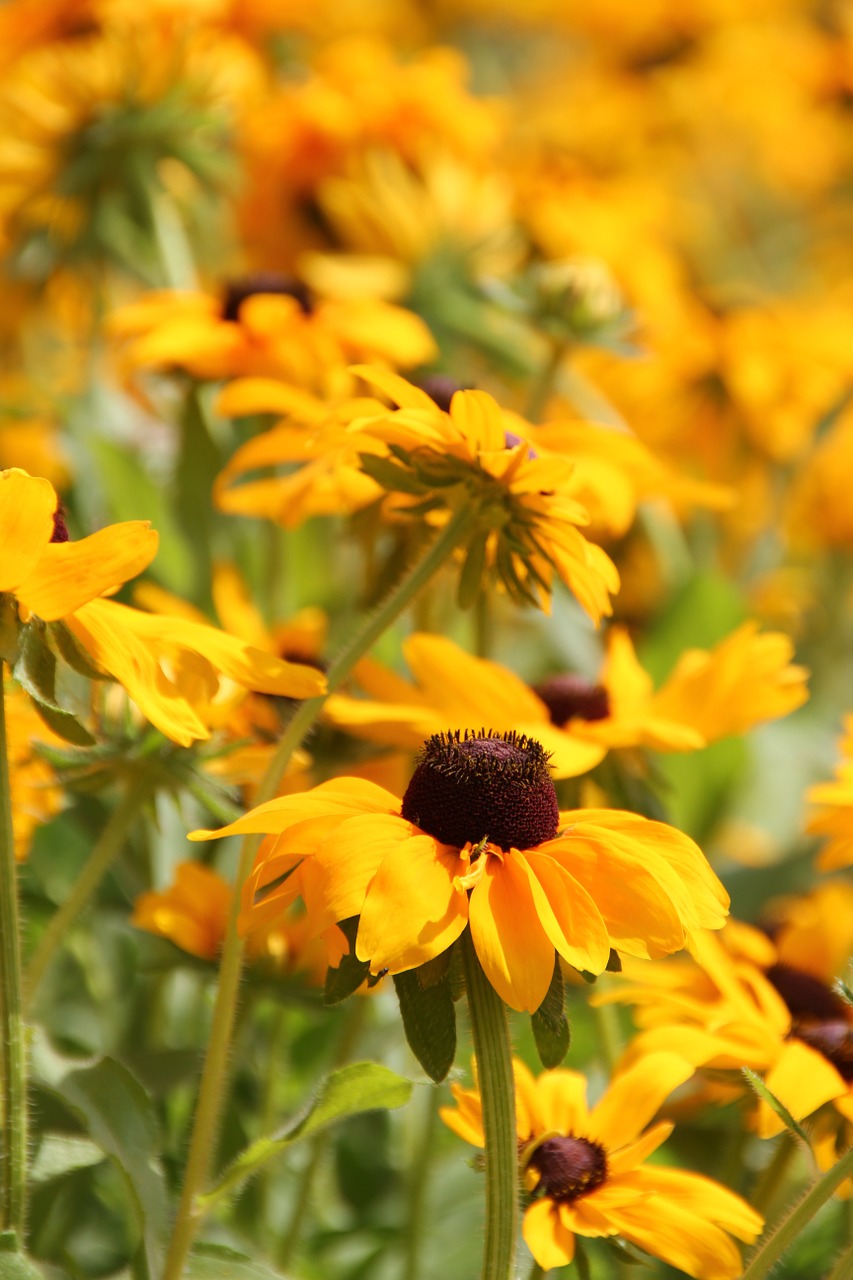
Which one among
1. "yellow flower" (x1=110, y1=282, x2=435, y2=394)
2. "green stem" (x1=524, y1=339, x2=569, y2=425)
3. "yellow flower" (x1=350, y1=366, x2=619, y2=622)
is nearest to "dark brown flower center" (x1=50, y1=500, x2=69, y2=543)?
"yellow flower" (x1=350, y1=366, x2=619, y2=622)

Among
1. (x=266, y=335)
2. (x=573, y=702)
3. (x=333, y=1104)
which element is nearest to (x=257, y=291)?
(x=266, y=335)

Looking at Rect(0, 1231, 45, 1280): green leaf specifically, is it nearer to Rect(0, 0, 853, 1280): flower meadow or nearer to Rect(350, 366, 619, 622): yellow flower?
Rect(0, 0, 853, 1280): flower meadow

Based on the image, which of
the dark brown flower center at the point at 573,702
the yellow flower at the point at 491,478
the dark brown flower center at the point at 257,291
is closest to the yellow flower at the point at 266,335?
the dark brown flower center at the point at 257,291

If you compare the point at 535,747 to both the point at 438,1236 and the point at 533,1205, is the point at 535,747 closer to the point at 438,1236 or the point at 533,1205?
the point at 533,1205

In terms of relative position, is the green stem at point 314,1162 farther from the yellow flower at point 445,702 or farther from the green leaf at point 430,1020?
the green leaf at point 430,1020

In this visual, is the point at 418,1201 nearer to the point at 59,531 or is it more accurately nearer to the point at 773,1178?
the point at 773,1178

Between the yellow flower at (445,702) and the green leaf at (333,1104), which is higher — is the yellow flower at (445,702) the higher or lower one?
the higher one
